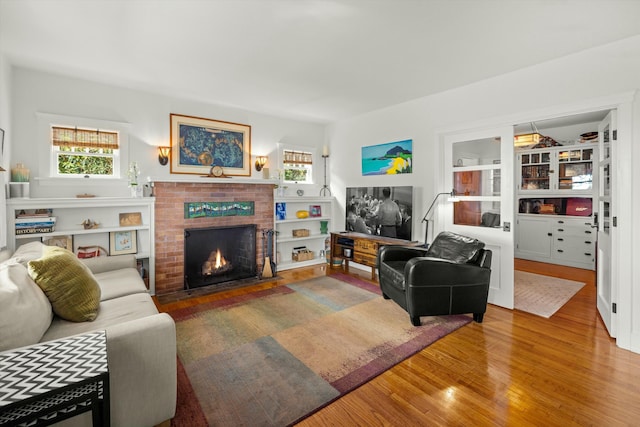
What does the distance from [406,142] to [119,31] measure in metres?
3.59

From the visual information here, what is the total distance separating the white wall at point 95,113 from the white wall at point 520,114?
2101mm

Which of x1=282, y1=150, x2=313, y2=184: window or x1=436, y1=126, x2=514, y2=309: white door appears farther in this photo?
x1=282, y1=150, x2=313, y2=184: window

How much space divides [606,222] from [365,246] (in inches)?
109

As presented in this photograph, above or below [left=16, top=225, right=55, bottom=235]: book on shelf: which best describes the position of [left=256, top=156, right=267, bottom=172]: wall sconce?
above

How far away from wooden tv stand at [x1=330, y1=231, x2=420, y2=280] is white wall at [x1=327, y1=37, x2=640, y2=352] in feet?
1.59

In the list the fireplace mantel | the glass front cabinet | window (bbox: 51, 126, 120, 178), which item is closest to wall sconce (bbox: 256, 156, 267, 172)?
the fireplace mantel

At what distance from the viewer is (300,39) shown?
2695 millimetres

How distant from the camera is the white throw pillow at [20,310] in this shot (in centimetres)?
140

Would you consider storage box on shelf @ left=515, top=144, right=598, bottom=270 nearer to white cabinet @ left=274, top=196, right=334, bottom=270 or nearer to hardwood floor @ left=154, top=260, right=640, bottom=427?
hardwood floor @ left=154, top=260, right=640, bottom=427

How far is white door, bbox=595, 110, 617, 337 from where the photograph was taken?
2.82m

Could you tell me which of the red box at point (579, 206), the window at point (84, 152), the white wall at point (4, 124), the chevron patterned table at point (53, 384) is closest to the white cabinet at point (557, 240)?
the red box at point (579, 206)

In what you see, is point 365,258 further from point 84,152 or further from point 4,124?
point 4,124

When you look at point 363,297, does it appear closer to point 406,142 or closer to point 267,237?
point 267,237

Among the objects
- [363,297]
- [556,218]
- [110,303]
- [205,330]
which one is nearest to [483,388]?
[363,297]
